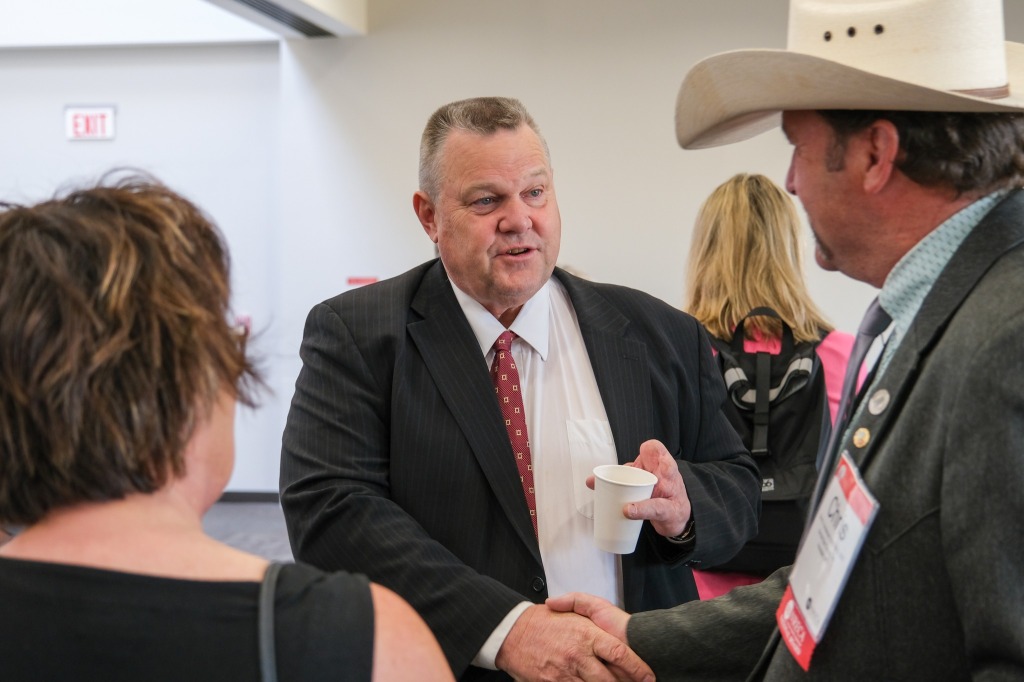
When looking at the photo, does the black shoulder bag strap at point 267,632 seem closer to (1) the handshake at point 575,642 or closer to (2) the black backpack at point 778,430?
(1) the handshake at point 575,642

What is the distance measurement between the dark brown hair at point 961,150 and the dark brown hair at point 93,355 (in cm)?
88

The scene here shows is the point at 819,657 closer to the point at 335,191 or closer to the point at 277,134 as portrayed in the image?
the point at 335,191

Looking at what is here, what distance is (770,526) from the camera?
2.83 m

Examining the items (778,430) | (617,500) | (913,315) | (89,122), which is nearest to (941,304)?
(913,315)

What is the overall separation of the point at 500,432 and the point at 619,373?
29 cm

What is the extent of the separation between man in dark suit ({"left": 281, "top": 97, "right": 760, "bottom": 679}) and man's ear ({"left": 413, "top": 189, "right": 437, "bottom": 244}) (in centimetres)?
1

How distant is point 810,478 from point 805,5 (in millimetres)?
1837

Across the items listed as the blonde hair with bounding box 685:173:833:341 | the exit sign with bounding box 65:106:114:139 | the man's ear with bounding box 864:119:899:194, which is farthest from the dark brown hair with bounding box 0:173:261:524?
the exit sign with bounding box 65:106:114:139

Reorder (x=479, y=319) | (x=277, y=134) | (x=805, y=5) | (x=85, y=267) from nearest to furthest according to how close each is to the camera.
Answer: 1. (x=85, y=267)
2. (x=805, y=5)
3. (x=479, y=319)
4. (x=277, y=134)

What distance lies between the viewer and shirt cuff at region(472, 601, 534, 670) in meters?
1.63

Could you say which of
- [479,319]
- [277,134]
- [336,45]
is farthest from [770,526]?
[277,134]

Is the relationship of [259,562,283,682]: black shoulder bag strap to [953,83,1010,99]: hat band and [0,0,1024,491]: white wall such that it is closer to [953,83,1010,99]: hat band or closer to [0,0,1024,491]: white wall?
[953,83,1010,99]: hat band

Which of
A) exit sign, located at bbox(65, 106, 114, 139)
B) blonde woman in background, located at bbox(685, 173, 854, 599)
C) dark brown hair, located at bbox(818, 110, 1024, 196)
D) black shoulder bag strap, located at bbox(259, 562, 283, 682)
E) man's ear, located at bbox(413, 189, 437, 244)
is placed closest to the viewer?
black shoulder bag strap, located at bbox(259, 562, 283, 682)

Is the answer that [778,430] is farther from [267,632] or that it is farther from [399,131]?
[399,131]
